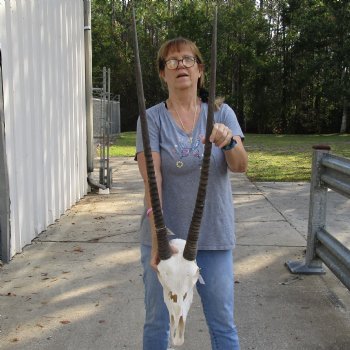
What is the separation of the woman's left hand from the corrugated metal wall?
3.45 m

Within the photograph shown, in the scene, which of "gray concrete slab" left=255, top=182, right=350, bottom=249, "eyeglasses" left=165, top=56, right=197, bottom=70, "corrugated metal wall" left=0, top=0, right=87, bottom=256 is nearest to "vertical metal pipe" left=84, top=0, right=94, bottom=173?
"corrugated metal wall" left=0, top=0, right=87, bottom=256

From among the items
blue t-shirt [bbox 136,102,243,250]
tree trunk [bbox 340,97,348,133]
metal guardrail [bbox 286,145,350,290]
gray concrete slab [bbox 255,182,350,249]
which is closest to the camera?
blue t-shirt [bbox 136,102,243,250]

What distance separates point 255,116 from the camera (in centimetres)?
3956

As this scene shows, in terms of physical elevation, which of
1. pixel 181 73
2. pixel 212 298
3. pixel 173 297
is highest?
pixel 181 73

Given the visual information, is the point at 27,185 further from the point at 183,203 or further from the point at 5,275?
the point at 183,203

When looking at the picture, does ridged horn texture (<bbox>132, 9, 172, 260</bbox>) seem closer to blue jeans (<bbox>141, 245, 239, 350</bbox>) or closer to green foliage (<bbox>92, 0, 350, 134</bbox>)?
blue jeans (<bbox>141, 245, 239, 350</bbox>)

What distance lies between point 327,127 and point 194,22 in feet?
42.7

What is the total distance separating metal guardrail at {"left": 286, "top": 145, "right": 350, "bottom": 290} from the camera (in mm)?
4086

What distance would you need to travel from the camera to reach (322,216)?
471 cm

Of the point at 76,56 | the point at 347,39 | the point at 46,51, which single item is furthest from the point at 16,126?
the point at 347,39

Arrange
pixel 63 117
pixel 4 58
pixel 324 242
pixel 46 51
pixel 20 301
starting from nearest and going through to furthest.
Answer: pixel 20 301
pixel 324 242
pixel 4 58
pixel 46 51
pixel 63 117

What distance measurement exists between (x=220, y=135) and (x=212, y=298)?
0.91 meters

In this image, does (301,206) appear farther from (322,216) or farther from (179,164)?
(179,164)

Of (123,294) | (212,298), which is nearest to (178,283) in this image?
(212,298)
